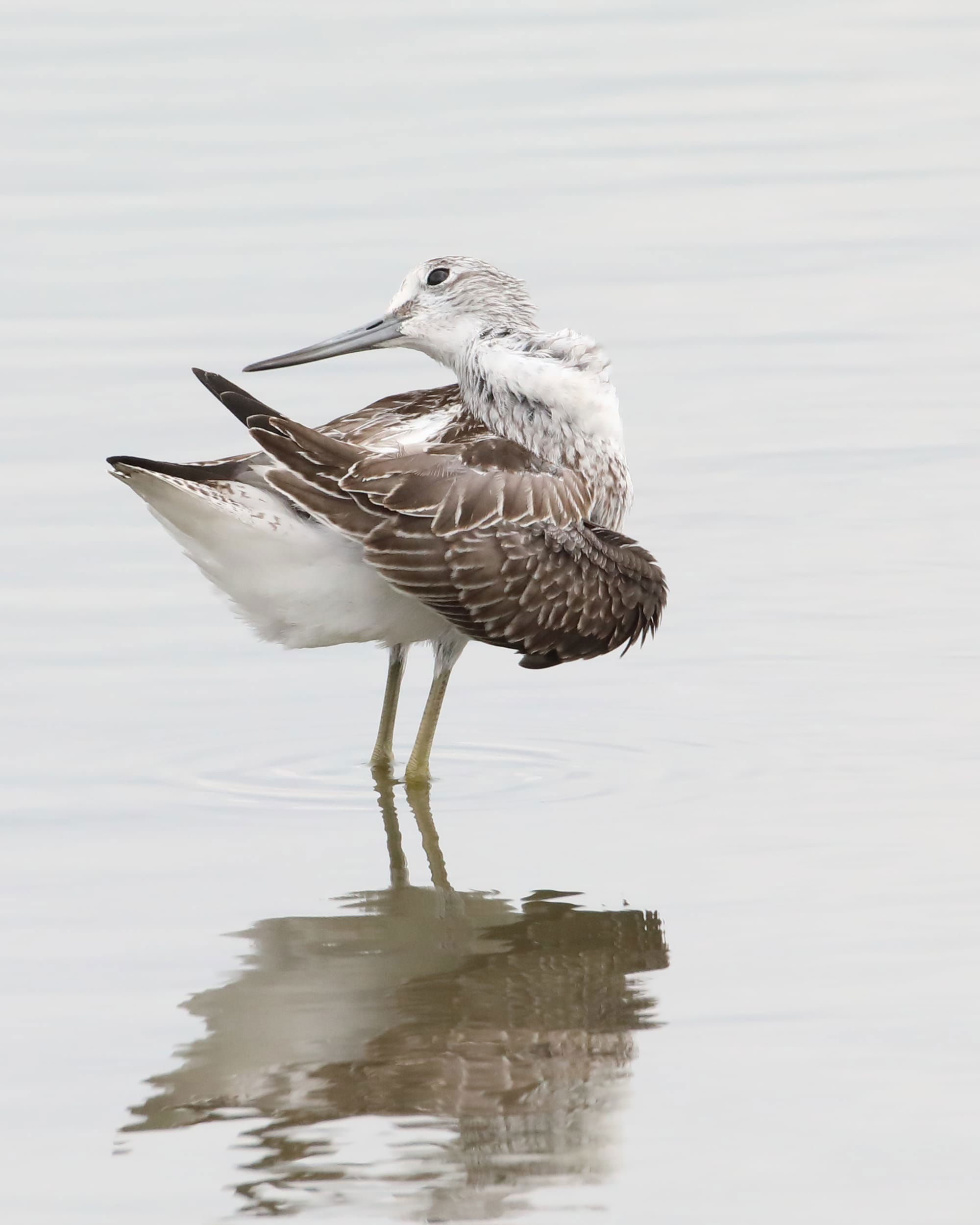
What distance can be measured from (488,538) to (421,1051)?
7.98 ft

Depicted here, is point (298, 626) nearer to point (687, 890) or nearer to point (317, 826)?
point (317, 826)

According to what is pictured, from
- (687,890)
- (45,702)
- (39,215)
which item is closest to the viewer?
(687,890)

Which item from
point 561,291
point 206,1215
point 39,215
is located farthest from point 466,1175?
point 39,215

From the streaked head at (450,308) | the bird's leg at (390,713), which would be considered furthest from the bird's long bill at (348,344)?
the bird's leg at (390,713)

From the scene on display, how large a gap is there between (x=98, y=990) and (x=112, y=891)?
833 millimetres

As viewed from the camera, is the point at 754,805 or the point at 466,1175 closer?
the point at 466,1175

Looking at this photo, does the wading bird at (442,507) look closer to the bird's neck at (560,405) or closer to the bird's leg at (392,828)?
the bird's neck at (560,405)

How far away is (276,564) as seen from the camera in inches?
353

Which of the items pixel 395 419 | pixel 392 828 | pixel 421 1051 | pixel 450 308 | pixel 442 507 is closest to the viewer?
pixel 421 1051

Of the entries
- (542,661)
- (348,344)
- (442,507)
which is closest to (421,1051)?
(442,507)

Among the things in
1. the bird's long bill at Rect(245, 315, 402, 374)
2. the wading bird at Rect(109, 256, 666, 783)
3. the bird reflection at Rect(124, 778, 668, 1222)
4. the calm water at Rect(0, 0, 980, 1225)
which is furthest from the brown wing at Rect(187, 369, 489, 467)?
the bird reflection at Rect(124, 778, 668, 1222)

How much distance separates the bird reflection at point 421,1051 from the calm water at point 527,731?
18mm

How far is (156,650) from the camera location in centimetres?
1066

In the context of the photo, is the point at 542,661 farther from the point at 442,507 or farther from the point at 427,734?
the point at 442,507
